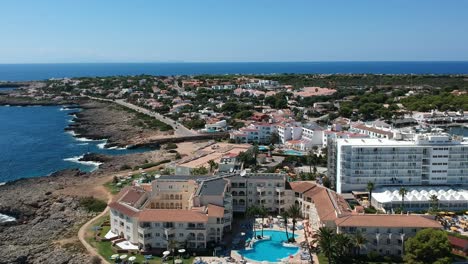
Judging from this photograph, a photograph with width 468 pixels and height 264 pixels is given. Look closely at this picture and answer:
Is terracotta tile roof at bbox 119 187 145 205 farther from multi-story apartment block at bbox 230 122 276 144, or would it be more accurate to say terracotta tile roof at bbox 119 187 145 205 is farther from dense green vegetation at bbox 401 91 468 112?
dense green vegetation at bbox 401 91 468 112

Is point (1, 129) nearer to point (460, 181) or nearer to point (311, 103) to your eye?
point (311, 103)

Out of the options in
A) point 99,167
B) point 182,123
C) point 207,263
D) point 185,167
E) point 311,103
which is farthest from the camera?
point 311,103

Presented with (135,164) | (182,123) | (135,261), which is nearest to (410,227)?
(135,261)

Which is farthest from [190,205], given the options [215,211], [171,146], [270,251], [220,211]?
[171,146]

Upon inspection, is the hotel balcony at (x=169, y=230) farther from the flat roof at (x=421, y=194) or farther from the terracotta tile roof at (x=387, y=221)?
the flat roof at (x=421, y=194)

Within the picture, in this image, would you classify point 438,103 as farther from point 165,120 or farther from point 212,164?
point 212,164
